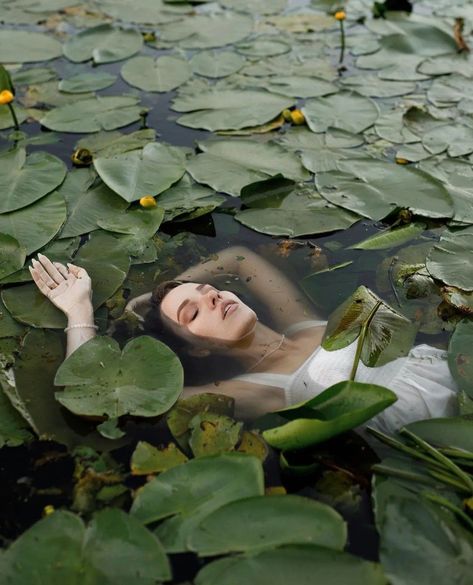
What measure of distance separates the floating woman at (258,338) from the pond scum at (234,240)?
0.09 metres

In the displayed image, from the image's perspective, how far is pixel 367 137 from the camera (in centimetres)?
420

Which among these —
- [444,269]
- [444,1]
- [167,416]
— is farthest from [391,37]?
[167,416]

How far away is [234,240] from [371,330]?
1129mm

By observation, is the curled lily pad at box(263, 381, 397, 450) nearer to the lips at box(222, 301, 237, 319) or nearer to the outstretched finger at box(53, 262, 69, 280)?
the lips at box(222, 301, 237, 319)

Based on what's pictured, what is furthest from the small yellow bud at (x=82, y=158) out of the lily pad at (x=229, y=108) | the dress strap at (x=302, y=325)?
the dress strap at (x=302, y=325)

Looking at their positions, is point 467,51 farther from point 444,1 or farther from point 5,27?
point 5,27

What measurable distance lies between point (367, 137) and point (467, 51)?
1.65m

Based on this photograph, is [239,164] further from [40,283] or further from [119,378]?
[119,378]

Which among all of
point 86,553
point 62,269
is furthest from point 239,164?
point 86,553

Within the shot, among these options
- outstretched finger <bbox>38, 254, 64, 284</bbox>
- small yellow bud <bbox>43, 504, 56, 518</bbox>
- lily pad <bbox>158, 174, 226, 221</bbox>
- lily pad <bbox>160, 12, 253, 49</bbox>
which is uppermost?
lily pad <bbox>160, 12, 253, 49</bbox>

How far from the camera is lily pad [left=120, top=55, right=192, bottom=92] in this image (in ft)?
15.8

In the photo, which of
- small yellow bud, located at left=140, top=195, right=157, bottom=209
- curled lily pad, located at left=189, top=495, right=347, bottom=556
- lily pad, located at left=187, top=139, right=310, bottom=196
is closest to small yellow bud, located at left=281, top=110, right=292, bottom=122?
lily pad, located at left=187, top=139, right=310, bottom=196

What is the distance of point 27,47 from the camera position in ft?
17.4

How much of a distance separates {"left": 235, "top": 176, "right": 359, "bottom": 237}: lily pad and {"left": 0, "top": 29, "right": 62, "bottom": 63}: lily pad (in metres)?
2.53
